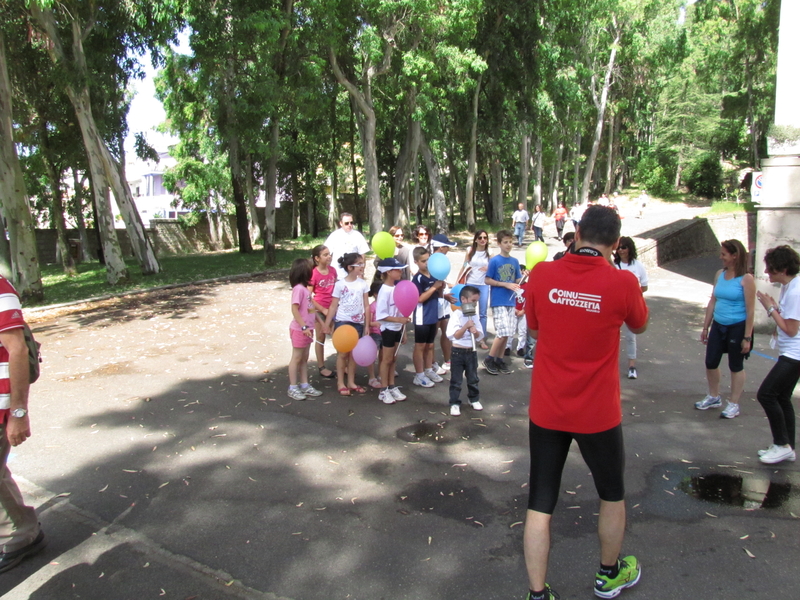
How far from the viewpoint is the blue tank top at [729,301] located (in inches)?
231

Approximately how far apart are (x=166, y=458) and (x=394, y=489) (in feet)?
6.95

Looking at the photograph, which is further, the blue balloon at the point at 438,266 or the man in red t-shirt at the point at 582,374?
the blue balloon at the point at 438,266

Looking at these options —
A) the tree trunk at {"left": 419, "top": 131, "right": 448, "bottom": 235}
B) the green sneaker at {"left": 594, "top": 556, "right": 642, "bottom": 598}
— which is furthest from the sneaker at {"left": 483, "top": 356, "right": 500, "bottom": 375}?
the tree trunk at {"left": 419, "top": 131, "right": 448, "bottom": 235}

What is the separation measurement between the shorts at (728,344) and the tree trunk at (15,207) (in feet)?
46.2

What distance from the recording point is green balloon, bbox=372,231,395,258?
299 inches

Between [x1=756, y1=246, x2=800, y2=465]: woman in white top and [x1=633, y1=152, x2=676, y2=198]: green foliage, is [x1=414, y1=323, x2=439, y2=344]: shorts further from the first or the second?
[x1=633, y1=152, x2=676, y2=198]: green foliage

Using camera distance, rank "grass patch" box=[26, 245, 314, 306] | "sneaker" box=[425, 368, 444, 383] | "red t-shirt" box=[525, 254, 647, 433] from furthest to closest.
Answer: "grass patch" box=[26, 245, 314, 306]
"sneaker" box=[425, 368, 444, 383]
"red t-shirt" box=[525, 254, 647, 433]

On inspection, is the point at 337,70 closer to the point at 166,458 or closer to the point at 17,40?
the point at 17,40

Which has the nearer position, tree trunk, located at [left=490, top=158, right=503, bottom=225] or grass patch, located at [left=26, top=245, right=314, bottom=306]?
Answer: grass patch, located at [left=26, top=245, right=314, bottom=306]

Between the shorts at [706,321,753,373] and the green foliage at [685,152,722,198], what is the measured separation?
42219mm

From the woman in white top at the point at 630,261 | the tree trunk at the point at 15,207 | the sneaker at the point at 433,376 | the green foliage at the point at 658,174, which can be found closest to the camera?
the woman in white top at the point at 630,261

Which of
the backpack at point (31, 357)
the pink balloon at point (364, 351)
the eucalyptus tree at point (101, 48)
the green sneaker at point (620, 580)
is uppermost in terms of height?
the eucalyptus tree at point (101, 48)

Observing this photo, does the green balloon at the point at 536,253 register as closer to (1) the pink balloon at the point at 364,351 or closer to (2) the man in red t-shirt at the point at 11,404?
(1) the pink balloon at the point at 364,351

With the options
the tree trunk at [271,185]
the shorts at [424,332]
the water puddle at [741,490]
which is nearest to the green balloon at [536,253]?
the shorts at [424,332]
